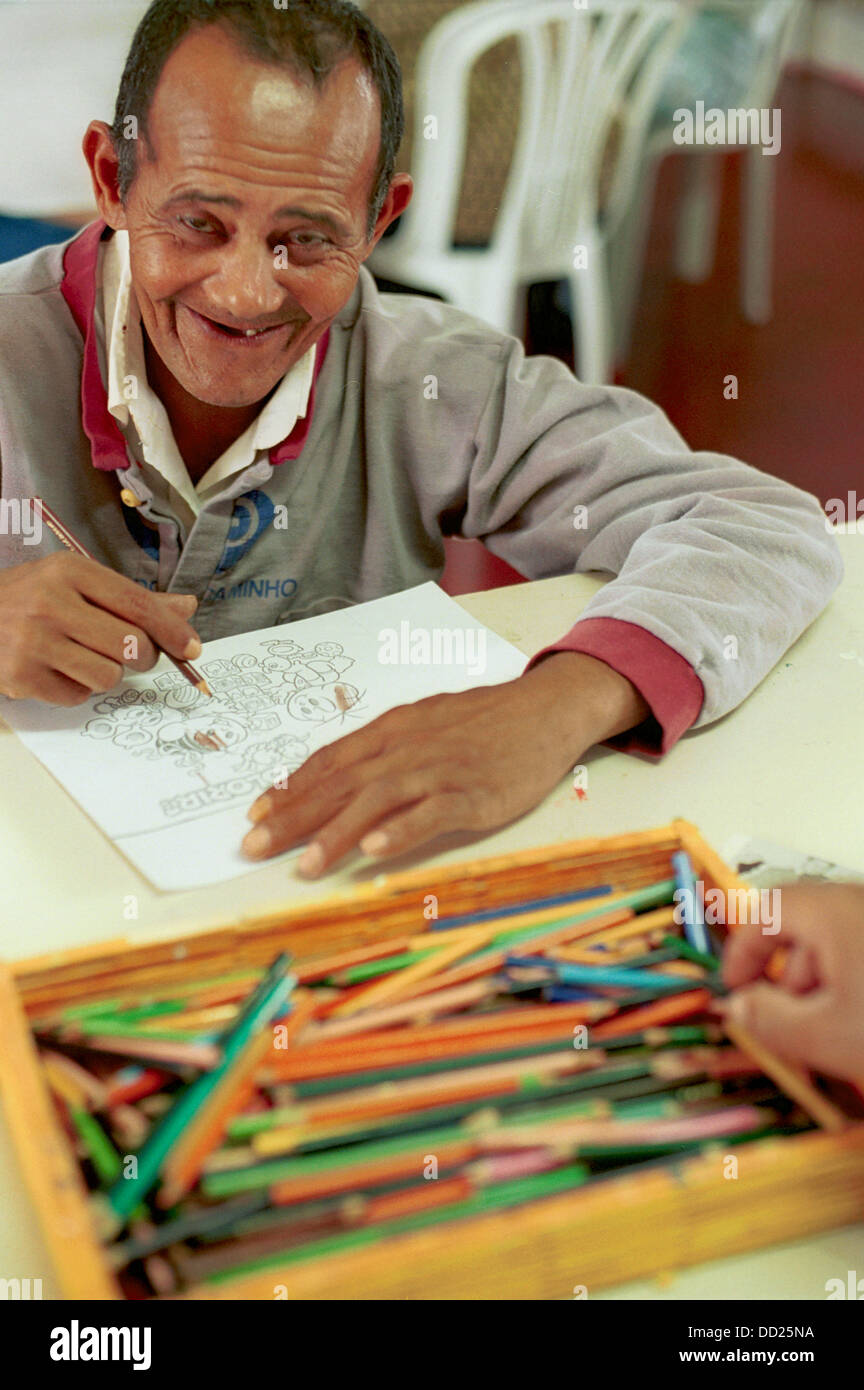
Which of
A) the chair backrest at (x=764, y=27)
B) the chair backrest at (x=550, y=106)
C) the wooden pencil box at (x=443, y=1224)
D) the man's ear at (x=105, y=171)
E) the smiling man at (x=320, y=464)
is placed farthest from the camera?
the chair backrest at (x=764, y=27)

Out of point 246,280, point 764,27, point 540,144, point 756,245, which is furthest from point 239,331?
point 756,245

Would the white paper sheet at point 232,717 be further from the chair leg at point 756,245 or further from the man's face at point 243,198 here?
the chair leg at point 756,245

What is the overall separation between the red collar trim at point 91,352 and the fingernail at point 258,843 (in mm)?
435

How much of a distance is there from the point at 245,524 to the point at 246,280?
268 mm

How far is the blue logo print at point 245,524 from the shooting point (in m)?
1.18

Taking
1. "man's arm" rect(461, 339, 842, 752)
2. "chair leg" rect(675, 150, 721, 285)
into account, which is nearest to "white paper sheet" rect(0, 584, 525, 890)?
"man's arm" rect(461, 339, 842, 752)

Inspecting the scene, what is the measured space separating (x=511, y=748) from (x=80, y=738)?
1.00 ft

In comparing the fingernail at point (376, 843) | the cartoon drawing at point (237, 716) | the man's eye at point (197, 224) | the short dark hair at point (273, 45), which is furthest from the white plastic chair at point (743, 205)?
the fingernail at point (376, 843)

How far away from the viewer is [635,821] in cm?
85

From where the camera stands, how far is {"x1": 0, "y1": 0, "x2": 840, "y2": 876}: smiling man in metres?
0.91

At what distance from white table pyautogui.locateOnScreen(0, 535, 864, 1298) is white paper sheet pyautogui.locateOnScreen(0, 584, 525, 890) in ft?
0.06

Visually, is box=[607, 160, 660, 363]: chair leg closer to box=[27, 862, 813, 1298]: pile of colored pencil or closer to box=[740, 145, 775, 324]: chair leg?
box=[740, 145, 775, 324]: chair leg

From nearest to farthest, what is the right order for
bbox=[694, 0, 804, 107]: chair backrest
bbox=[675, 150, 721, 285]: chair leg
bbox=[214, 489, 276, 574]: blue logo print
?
bbox=[214, 489, 276, 574]: blue logo print < bbox=[694, 0, 804, 107]: chair backrest < bbox=[675, 150, 721, 285]: chair leg

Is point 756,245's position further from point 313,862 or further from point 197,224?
point 313,862
